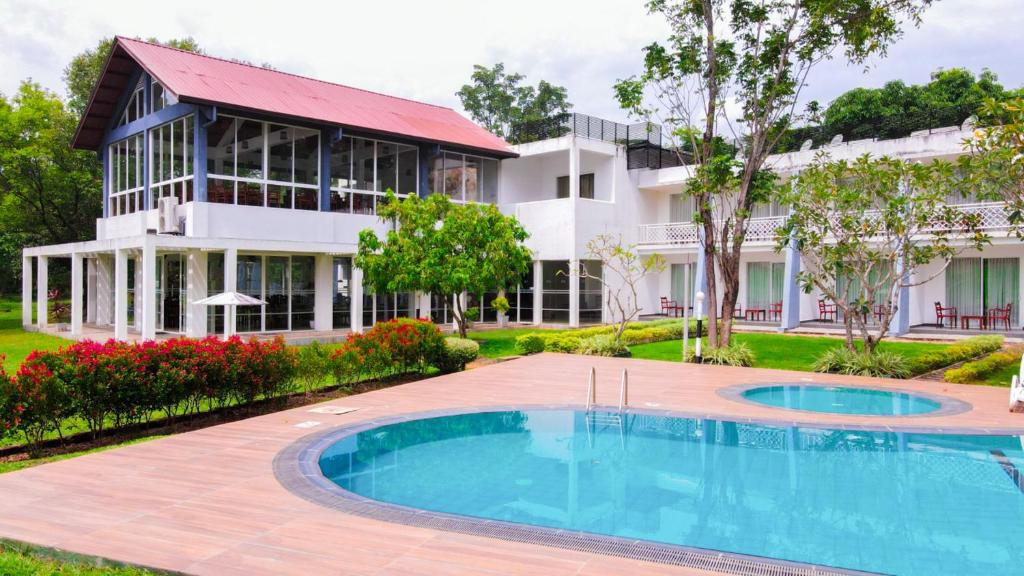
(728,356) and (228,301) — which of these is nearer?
(728,356)

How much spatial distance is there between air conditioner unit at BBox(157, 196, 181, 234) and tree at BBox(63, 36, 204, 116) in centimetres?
1577

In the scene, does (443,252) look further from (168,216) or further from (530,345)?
(168,216)

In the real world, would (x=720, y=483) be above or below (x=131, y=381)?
below

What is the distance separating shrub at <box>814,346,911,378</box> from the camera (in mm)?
14281

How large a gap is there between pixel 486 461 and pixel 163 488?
3.47m

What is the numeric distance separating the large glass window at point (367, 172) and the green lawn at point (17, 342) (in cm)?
862

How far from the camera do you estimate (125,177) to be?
2322cm

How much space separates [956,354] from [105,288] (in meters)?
24.9

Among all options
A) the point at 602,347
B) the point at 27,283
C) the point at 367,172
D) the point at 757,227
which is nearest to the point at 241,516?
the point at 602,347

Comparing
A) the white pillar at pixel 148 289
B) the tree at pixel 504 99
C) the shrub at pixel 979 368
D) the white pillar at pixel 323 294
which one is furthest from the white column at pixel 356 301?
the tree at pixel 504 99

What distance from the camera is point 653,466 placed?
26.7ft

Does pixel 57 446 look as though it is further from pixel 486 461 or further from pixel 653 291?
pixel 653 291

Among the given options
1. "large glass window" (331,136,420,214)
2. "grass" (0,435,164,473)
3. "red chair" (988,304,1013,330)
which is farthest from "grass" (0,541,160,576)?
"red chair" (988,304,1013,330)

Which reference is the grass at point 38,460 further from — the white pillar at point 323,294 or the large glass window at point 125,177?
the large glass window at point 125,177
